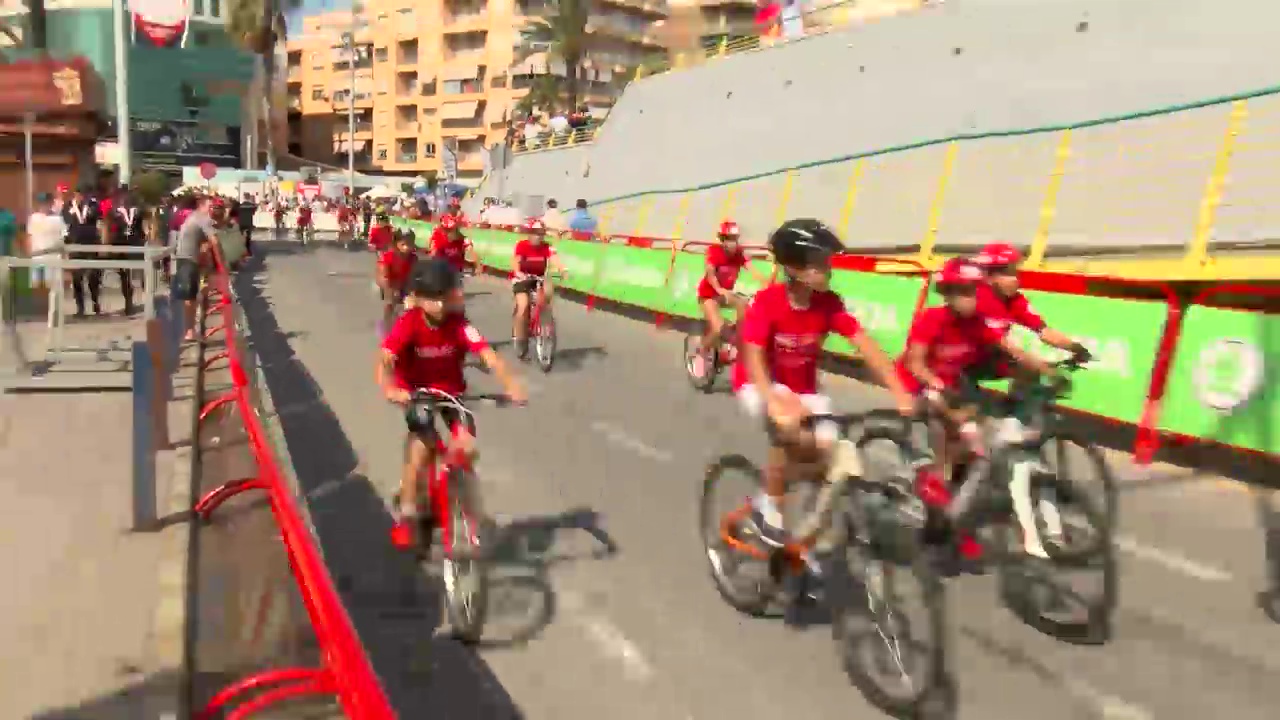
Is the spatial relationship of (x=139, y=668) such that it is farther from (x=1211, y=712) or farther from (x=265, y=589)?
(x=1211, y=712)

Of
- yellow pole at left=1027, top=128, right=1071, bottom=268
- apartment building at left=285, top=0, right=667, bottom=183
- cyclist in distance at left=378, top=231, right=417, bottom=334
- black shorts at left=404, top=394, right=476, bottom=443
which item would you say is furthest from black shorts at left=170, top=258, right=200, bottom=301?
apartment building at left=285, top=0, right=667, bottom=183

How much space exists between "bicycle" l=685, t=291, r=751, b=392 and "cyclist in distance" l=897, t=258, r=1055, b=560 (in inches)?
243

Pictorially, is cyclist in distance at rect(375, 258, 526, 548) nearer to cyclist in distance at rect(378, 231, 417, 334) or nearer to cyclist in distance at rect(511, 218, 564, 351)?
cyclist in distance at rect(511, 218, 564, 351)

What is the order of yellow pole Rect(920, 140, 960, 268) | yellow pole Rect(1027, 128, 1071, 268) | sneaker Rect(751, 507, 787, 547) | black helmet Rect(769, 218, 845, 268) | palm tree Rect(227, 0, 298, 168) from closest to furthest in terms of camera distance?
black helmet Rect(769, 218, 845, 268), sneaker Rect(751, 507, 787, 547), yellow pole Rect(1027, 128, 1071, 268), yellow pole Rect(920, 140, 960, 268), palm tree Rect(227, 0, 298, 168)

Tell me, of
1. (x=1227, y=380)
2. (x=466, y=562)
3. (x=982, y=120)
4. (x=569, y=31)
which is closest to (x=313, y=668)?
(x=466, y=562)

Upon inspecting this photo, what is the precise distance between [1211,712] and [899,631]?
1494 mm

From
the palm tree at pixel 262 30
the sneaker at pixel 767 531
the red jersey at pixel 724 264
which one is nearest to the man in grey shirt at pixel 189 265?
the red jersey at pixel 724 264

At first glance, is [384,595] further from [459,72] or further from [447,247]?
[459,72]

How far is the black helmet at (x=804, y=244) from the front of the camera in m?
5.32

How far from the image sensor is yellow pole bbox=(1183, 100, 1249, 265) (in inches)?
401

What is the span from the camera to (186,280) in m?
16.2

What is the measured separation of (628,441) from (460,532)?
4878 mm

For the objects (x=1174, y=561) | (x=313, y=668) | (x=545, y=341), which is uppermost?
(x=313, y=668)

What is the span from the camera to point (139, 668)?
5.24m
